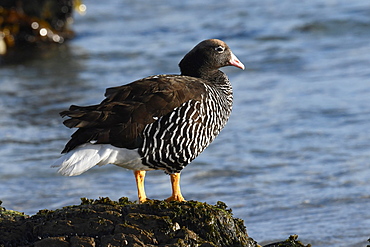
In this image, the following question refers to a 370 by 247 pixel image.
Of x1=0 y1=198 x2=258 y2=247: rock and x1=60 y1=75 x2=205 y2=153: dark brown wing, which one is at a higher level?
x1=60 y1=75 x2=205 y2=153: dark brown wing

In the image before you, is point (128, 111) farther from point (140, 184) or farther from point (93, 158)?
point (140, 184)

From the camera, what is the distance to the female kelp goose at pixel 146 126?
19.6 feet

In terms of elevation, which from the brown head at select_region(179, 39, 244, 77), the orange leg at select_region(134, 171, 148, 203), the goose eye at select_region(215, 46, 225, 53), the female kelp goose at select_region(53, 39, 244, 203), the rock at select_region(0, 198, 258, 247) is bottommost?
the rock at select_region(0, 198, 258, 247)

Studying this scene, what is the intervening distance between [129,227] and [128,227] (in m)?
0.01

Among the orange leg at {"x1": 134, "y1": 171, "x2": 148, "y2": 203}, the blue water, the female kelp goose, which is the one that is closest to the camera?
the female kelp goose

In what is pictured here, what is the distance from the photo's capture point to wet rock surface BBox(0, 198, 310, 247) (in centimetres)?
493

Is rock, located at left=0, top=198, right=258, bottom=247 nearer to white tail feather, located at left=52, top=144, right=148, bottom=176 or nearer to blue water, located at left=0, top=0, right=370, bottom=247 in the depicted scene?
white tail feather, located at left=52, top=144, right=148, bottom=176

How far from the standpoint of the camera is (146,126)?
20.4 feet

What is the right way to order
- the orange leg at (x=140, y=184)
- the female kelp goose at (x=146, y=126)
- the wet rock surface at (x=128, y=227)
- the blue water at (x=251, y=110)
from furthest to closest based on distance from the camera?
1. the blue water at (x=251, y=110)
2. the orange leg at (x=140, y=184)
3. the female kelp goose at (x=146, y=126)
4. the wet rock surface at (x=128, y=227)

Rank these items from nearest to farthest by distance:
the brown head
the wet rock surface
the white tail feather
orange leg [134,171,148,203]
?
the wet rock surface, the white tail feather, orange leg [134,171,148,203], the brown head

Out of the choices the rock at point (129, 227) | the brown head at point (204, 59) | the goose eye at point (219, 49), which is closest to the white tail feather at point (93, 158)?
the rock at point (129, 227)

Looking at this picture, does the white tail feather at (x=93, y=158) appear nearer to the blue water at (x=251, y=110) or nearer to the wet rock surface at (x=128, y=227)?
the wet rock surface at (x=128, y=227)

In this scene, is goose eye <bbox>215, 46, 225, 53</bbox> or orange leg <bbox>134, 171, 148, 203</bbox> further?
goose eye <bbox>215, 46, 225, 53</bbox>

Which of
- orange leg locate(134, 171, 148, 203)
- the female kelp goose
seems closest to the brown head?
the female kelp goose
